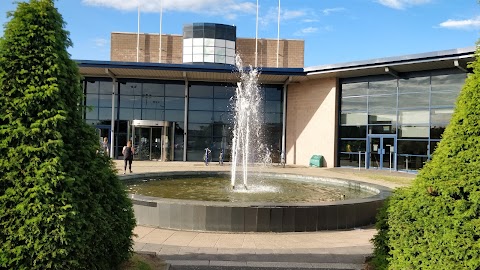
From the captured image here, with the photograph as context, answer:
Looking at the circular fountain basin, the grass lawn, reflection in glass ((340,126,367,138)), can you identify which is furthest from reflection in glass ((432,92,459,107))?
the grass lawn

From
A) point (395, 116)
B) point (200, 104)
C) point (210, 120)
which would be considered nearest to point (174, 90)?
point (200, 104)

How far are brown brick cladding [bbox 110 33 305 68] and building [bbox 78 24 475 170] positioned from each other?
10947 mm

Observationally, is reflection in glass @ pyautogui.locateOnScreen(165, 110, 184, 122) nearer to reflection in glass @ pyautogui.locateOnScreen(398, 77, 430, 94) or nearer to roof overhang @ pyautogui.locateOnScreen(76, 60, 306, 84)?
roof overhang @ pyautogui.locateOnScreen(76, 60, 306, 84)

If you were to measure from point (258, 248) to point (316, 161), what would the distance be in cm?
2190

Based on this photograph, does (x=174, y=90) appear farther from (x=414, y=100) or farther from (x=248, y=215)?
(x=248, y=215)

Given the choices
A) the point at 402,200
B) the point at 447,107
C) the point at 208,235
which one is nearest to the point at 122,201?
the point at 402,200

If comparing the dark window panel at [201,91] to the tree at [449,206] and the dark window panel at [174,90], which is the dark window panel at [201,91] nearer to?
the dark window panel at [174,90]

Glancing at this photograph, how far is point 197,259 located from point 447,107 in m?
21.4

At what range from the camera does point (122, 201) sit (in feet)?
16.3

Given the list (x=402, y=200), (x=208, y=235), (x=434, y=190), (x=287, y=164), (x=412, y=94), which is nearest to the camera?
(x=434, y=190)

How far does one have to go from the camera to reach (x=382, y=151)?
2677cm

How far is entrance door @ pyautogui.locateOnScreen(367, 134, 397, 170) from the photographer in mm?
26234

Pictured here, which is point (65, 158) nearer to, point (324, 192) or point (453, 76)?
point (324, 192)

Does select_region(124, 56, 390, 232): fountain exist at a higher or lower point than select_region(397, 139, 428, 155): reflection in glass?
lower
